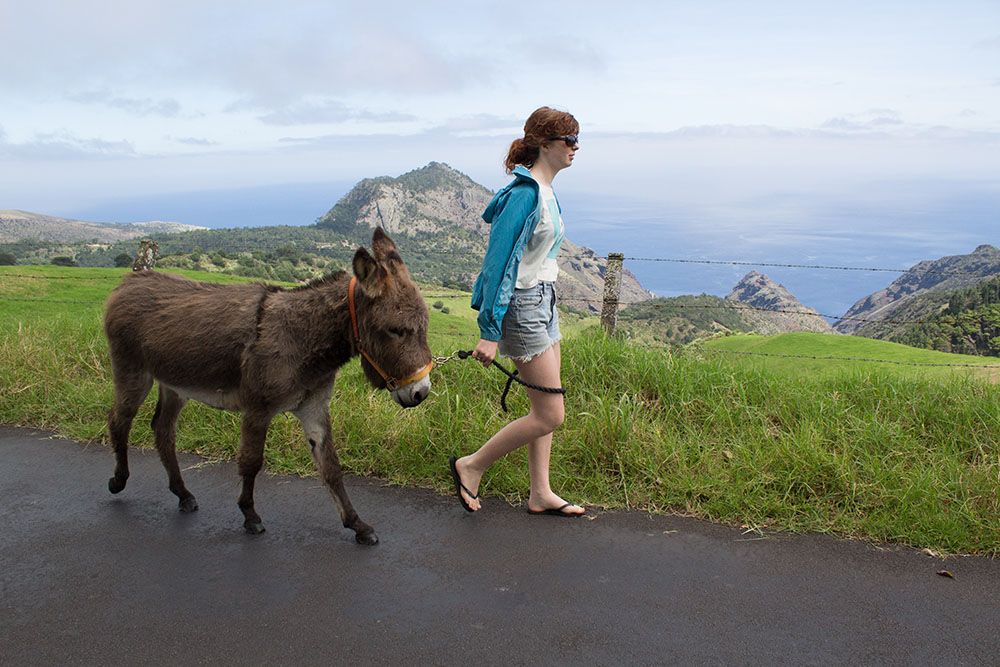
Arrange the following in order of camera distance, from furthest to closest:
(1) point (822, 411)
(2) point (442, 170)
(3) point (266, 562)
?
(2) point (442, 170) < (1) point (822, 411) < (3) point (266, 562)

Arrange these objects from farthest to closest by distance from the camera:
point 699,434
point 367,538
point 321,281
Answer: point 699,434 < point 321,281 < point 367,538

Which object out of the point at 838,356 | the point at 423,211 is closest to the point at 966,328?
the point at 838,356

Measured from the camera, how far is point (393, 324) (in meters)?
3.83

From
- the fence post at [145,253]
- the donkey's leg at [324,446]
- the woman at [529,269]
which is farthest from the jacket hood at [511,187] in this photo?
the fence post at [145,253]

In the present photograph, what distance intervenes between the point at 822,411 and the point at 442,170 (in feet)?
197

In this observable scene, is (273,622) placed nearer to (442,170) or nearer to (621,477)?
(621,477)

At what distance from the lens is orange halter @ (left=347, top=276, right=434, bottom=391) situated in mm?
3832

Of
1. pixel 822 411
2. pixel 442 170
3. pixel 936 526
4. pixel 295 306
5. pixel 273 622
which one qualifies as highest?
pixel 442 170

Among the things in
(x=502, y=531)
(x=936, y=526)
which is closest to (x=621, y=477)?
(x=502, y=531)

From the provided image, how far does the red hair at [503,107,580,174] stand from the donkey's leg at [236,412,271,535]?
2.00m

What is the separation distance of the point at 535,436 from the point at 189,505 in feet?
7.38

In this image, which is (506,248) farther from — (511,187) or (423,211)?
(423,211)

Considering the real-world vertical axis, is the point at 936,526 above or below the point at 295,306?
below

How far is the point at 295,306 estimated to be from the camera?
4254 mm
